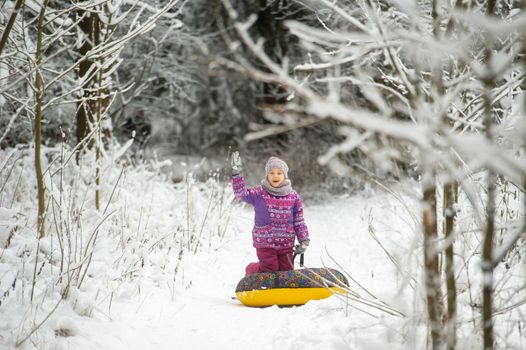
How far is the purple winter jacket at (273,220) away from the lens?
488 cm

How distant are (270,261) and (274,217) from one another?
1.47ft

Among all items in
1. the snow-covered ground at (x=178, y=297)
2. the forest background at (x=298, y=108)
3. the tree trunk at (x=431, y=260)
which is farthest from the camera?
the snow-covered ground at (x=178, y=297)

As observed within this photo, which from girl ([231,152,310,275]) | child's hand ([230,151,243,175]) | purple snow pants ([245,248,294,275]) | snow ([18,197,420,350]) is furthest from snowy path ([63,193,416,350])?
child's hand ([230,151,243,175])

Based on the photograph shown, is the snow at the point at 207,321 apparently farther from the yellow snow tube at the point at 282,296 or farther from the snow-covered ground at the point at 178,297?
the yellow snow tube at the point at 282,296

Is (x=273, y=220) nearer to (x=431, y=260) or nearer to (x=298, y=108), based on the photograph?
(x=431, y=260)

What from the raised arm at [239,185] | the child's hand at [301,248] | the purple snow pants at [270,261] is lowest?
the purple snow pants at [270,261]

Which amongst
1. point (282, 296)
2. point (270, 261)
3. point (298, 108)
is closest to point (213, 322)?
point (282, 296)

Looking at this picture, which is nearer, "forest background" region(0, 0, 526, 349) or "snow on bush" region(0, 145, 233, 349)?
"forest background" region(0, 0, 526, 349)

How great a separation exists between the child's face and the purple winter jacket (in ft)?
0.45

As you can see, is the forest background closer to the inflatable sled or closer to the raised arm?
the raised arm

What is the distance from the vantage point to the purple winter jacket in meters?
4.88

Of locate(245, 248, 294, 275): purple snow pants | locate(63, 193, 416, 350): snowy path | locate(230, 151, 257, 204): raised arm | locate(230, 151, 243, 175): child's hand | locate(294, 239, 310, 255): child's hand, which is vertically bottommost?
locate(63, 193, 416, 350): snowy path

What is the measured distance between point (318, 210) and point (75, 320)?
7666mm

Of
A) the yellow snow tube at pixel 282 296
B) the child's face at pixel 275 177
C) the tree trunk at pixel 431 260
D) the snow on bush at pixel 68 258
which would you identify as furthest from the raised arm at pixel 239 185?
the tree trunk at pixel 431 260
